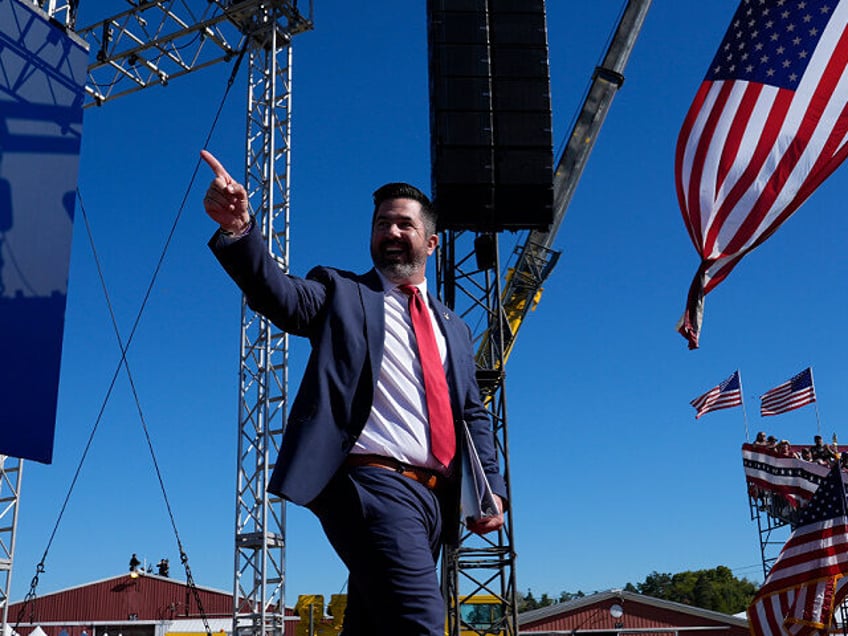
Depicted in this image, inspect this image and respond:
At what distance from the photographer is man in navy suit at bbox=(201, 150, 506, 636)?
1869 mm

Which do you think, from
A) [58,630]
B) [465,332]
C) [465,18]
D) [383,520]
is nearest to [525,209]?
[465,18]

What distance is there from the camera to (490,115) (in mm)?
9844

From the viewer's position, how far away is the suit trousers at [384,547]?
1.85 m

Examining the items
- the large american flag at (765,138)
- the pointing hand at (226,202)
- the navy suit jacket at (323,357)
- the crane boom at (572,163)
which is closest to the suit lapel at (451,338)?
the navy suit jacket at (323,357)

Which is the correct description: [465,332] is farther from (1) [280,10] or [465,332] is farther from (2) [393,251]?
(1) [280,10]

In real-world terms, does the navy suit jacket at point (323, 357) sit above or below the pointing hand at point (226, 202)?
below

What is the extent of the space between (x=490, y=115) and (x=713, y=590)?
43922mm

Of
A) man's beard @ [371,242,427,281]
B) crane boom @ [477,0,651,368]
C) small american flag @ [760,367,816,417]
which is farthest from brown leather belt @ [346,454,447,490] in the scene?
small american flag @ [760,367,816,417]

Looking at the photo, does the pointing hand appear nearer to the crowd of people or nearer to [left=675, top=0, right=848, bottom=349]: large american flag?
[left=675, top=0, right=848, bottom=349]: large american flag

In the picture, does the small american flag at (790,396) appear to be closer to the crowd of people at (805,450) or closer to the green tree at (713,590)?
the crowd of people at (805,450)

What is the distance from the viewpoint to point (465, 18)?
32.7ft

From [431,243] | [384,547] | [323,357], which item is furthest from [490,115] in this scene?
[384,547]

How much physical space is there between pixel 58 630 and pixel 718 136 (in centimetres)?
3071

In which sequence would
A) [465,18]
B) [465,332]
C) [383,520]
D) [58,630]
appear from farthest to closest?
1. [58,630]
2. [465,18]
3. [465,332]
4. [383,520]
